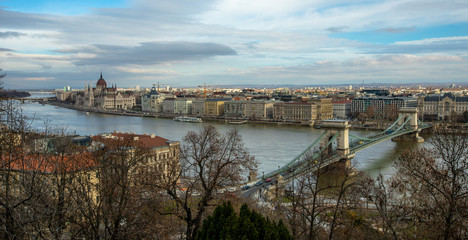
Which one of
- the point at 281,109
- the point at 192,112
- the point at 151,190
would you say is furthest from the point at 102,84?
the point at 151,190

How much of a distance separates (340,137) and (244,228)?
12.6m

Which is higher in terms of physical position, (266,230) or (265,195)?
(266,230)

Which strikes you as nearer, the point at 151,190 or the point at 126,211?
the point at 126,211

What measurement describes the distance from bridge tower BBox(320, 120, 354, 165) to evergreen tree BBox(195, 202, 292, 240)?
1184 cm

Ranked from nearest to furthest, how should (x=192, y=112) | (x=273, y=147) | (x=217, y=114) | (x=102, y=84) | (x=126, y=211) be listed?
(x=126, y=211) → (x=273, y=147) → (x=217, y=114) → (x=192, y=112) → (x=102, y=84)

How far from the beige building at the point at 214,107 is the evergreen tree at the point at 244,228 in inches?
1570

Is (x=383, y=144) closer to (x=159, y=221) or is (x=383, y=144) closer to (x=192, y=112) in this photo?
(x=159, y=221)

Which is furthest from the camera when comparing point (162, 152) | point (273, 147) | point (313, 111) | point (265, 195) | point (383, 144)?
point (313, 111)

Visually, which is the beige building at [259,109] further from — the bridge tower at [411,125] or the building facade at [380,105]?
the bridge tower at [411,125]

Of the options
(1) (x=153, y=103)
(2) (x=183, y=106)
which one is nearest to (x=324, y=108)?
(2) (x=183, y=106)

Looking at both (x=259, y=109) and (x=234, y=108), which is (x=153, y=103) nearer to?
(x=234, y=108)

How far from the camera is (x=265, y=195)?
10219 millimetres

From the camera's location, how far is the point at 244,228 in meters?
3.58

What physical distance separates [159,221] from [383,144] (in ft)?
60.6
